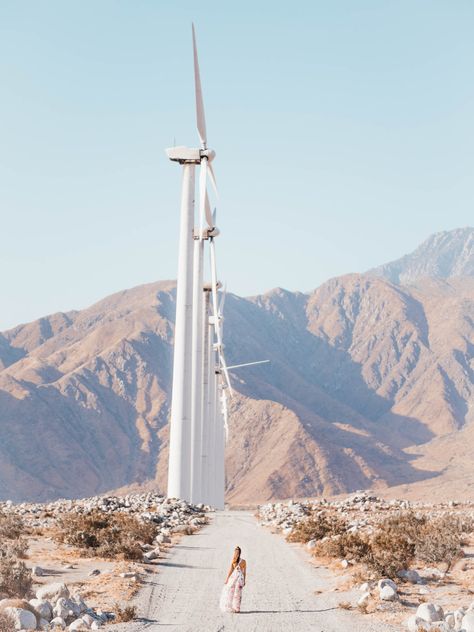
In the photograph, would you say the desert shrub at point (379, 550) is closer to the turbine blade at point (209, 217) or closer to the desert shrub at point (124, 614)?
the desert shrub at point (124, 614)

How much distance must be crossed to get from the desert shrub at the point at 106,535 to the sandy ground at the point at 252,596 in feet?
4.09

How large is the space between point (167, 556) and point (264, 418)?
149007mm

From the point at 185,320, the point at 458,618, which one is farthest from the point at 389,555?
the point at 185,320

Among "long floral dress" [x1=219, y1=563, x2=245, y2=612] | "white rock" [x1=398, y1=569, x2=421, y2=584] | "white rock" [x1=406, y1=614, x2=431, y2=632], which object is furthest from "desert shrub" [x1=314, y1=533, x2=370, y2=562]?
"white rock" [x1=406, y1=614, x2=431, y2=632]

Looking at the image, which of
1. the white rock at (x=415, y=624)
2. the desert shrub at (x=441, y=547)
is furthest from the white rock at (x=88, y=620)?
the desert shrub at (x=441, y=547)

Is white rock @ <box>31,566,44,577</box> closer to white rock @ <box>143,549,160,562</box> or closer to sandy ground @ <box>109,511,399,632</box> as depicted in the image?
sandy ground @ <box>109,511,399,632</box>

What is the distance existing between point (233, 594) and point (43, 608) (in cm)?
493

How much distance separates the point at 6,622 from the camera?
1402 cm

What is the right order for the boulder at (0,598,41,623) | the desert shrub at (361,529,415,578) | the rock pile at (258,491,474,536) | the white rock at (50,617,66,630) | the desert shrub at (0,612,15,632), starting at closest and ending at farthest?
the desert shrub at (0,612,15,632)
the boulder at (0,598,41,623)
the white rock at (50,617,66,630)
the desert shrub at (361,529,415,578)
the rock pile at (258,491,474,536)

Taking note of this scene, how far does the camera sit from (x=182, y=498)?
45.0m

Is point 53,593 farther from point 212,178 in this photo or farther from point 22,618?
point 212,178

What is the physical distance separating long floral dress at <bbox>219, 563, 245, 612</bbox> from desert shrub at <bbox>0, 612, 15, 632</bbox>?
6112mm

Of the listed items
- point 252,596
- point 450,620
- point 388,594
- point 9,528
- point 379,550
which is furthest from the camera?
point 9,528

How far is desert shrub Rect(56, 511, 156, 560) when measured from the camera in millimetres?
Answer: 27250
